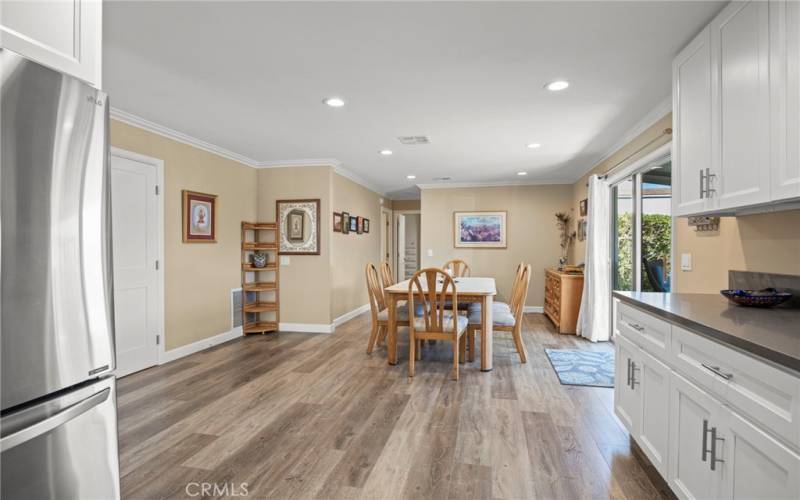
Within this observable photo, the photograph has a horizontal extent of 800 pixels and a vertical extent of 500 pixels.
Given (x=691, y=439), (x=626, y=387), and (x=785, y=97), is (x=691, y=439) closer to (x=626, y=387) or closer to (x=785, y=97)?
(x=626, y=387)

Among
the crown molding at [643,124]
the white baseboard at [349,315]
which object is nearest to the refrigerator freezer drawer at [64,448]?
the crown molding at [643,124]

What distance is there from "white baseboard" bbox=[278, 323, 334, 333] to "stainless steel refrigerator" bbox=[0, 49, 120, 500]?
14.3 ft

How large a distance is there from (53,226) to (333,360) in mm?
3378

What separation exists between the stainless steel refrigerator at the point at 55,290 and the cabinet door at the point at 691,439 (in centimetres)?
196

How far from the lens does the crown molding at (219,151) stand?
3533mm

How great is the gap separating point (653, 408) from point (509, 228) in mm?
5357

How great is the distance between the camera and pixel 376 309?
4230 mm

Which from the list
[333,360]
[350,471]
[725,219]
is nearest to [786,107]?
[725,219]

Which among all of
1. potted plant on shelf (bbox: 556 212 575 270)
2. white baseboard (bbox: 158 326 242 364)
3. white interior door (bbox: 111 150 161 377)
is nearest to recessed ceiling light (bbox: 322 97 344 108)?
white interior door (bbox: 111 150 161 377)

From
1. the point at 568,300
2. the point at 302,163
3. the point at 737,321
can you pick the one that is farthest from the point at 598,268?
the point at 302,163

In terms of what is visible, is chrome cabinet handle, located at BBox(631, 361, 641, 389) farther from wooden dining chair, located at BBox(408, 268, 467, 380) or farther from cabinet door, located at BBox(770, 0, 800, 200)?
wooden dining chair, located at BBox(408, 268, 467, 380)

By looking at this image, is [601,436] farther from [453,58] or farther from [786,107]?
A: [453,58]

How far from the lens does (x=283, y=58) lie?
2418mm

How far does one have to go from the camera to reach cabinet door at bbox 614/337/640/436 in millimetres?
2119
